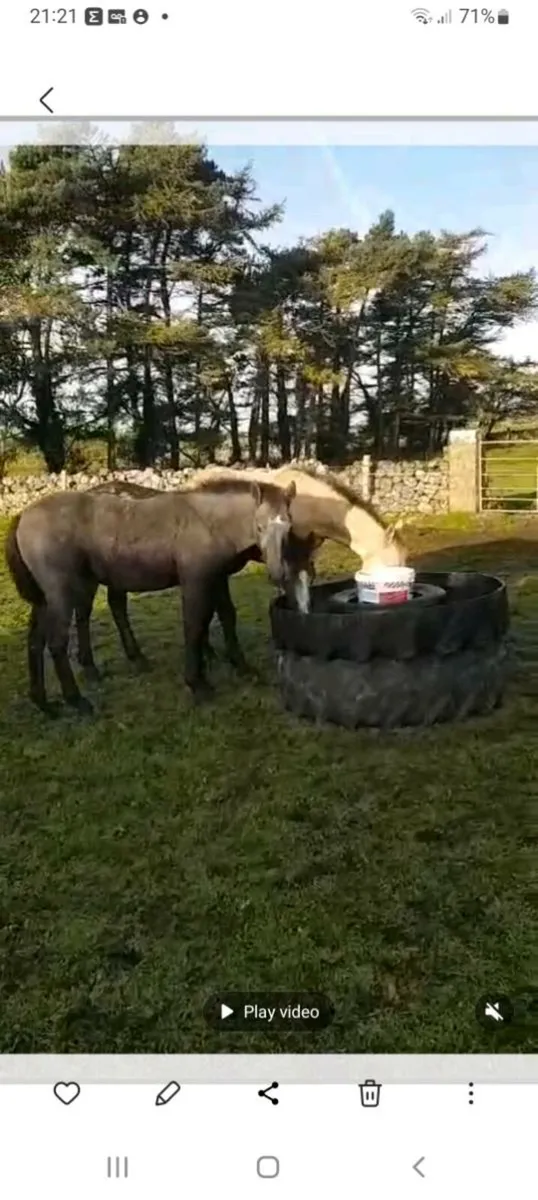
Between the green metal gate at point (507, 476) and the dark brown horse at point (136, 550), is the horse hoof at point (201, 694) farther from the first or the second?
the green metal gate at point (507, 476)

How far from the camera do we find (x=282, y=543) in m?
0.94

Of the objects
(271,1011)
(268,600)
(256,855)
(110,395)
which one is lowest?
(271,1011)

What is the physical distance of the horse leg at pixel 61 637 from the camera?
0.97 meters

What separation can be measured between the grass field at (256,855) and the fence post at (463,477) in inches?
1.0

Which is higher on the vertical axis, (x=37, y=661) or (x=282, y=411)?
(x=282, y=411)
